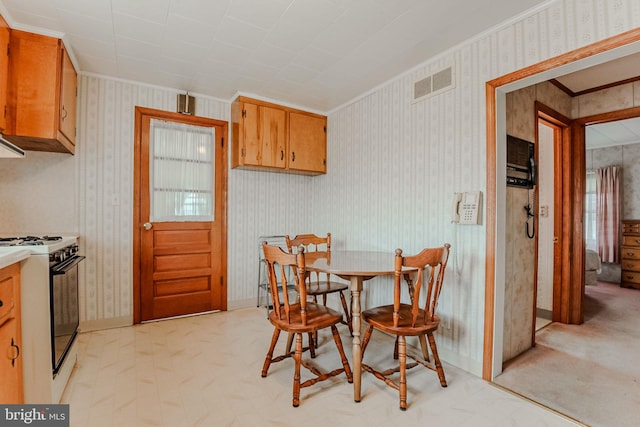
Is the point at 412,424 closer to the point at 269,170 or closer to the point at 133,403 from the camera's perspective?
the point at 133,403

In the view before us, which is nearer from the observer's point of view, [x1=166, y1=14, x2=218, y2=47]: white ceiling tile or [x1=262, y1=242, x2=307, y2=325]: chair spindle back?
[x1=262, y1=242, x2=307, y2=325]: chair spindle back

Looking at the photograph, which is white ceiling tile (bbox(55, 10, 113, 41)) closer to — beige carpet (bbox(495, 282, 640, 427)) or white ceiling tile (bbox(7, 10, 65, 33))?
white ceiling tile (bbox(7, 10, 65, 33))

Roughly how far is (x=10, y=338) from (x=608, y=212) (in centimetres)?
813

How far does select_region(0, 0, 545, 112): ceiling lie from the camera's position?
6.43 feet

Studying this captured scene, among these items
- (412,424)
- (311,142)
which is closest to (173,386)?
(412,424)

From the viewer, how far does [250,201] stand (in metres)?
3.75

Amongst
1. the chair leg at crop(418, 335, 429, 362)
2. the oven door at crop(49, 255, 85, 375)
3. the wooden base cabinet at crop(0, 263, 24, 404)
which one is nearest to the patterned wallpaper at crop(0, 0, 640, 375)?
the chair leg at crop(418, 335, 429, 362)

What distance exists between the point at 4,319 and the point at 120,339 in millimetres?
1583

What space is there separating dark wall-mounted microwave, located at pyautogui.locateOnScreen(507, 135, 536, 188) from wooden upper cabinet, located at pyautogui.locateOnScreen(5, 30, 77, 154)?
340 centimetres

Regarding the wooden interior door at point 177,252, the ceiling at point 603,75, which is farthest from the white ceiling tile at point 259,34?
the ceiling at point 603,75

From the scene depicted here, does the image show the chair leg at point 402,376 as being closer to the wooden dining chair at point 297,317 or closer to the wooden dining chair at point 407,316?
the wooden dining chair at point 407,316

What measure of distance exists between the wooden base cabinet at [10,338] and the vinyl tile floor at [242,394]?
1.26ft

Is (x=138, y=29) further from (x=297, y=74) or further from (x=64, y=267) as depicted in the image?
(x=64, y=267)

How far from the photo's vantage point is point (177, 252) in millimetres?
3334
